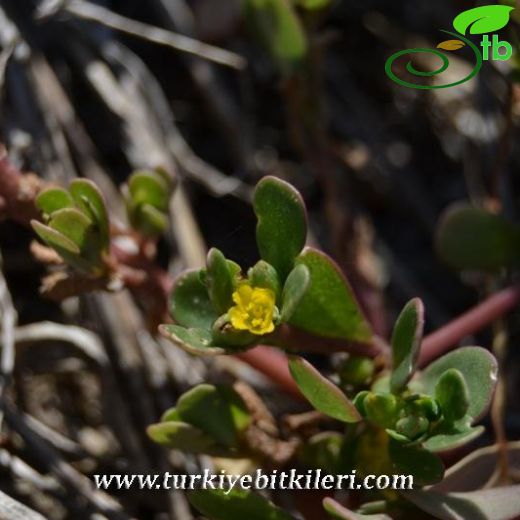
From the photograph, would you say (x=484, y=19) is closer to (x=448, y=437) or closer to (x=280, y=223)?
(x=280, y=223)

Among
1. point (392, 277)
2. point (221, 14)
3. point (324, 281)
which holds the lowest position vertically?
point (324, 281)

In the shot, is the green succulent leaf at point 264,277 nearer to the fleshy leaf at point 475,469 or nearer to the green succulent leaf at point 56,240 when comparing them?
A: the green succulent leaf at point 56,240

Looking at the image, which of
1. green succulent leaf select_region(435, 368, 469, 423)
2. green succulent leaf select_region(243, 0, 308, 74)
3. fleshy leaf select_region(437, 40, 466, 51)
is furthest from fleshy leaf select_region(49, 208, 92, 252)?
fleshy leaf select_region(437, 40, 466, 51)

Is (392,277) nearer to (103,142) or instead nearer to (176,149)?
(176,149)

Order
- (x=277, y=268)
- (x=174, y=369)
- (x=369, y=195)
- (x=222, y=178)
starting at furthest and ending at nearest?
(x=369, y=195), (x=222, y=178), (x=174, y=369), (x=277, y=268)

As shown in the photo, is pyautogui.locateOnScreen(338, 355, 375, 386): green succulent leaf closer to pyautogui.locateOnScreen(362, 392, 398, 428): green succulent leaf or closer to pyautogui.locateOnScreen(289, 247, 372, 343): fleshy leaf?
pyautogui.locateOnScreen(289, 247, 372, 343): fleshy leaf

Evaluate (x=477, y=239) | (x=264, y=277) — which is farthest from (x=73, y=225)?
(x=477, y=239)

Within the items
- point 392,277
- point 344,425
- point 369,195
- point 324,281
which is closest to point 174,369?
point 344,425
